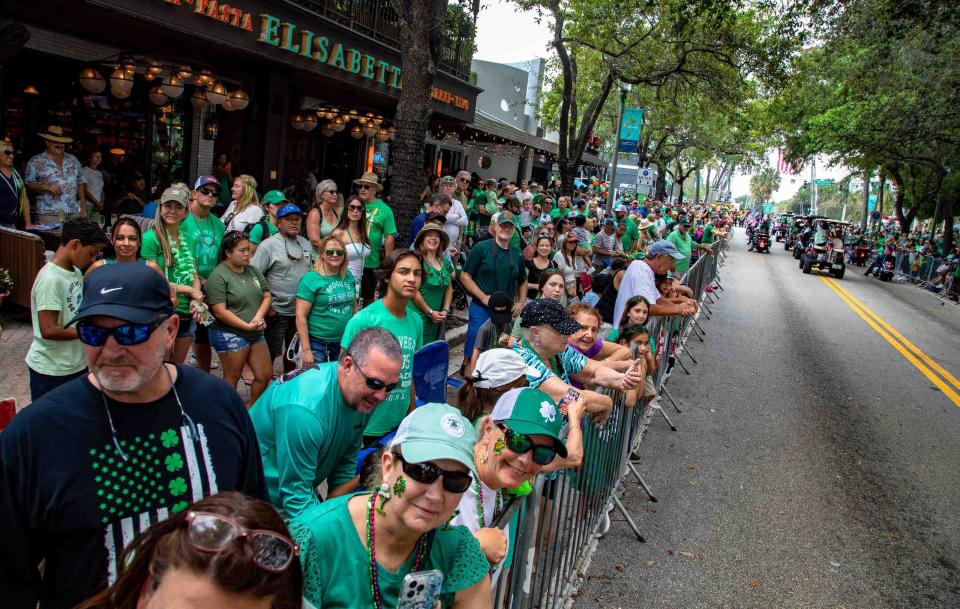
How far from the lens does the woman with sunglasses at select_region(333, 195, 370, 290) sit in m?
7.22

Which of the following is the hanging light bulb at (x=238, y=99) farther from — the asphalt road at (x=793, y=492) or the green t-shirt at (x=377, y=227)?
the asphalt road at (x=793, y=492)

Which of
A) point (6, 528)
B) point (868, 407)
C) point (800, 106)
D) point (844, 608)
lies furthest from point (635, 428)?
point (800, 106)

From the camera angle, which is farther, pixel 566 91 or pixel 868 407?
pixel 566 91

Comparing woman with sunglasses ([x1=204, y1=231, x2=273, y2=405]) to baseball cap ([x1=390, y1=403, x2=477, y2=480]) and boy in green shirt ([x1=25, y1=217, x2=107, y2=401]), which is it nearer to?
boy in green shirt ([x1=25, y1=217, x2=107, y2=401])

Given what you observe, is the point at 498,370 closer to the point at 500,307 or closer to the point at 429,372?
the point at 429,372

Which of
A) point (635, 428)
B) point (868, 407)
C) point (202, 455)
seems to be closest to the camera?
point (202, 455)

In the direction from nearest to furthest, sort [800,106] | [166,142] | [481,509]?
[481,509] → [166,142] → [800,106]

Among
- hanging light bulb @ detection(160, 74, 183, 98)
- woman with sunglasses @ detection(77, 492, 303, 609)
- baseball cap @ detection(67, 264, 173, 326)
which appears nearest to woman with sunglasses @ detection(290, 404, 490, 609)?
woman with sunglasses @ detection(77, 492, 303, 609)

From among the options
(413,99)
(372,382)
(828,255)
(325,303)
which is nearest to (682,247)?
(413,99)

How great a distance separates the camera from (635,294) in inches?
267

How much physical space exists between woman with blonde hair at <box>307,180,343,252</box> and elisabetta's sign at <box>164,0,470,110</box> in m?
4.22

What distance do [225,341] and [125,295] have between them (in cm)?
343

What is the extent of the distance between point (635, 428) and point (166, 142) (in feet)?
40.6

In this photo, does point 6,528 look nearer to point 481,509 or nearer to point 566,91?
point 481,509
